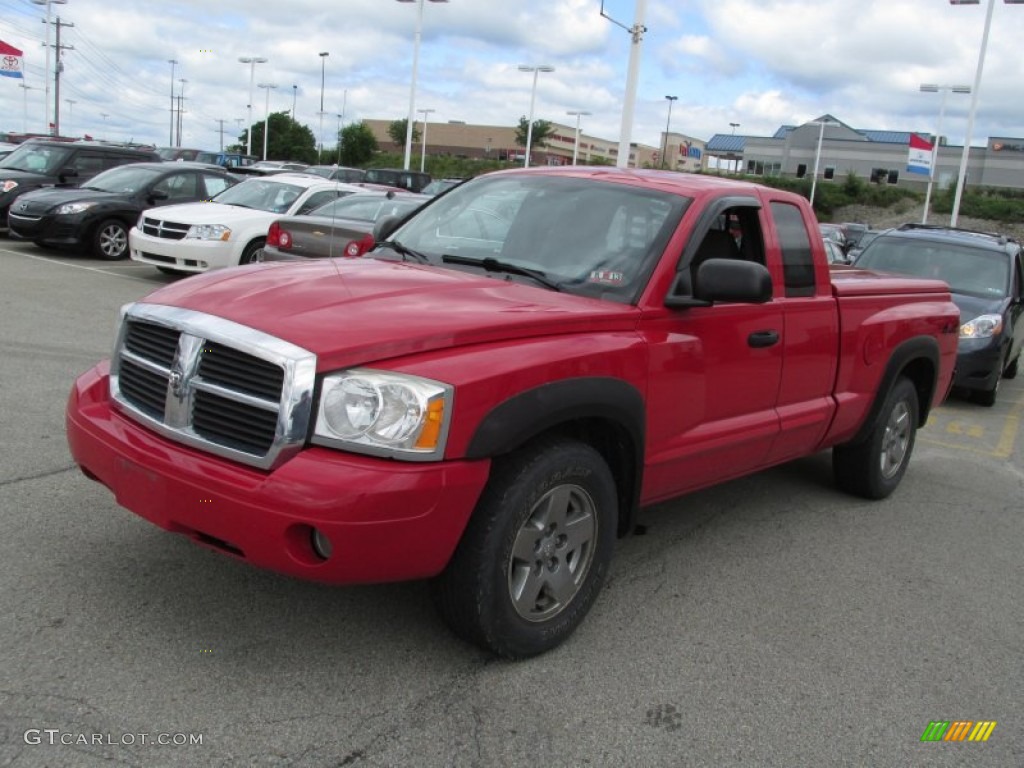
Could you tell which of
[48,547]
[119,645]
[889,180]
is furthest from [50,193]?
[889,180]

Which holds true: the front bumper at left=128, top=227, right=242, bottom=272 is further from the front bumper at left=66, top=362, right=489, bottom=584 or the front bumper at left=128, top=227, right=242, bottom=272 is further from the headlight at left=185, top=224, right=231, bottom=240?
the front bumper at left=66, top=362, right=489, bottom=584

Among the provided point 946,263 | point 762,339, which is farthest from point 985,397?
point 762,339

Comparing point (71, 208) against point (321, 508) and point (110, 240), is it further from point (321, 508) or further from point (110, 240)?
point (321, 508)

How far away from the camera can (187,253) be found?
11.9 m

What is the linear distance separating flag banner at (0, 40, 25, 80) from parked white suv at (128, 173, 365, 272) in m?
25.6

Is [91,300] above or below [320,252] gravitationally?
below

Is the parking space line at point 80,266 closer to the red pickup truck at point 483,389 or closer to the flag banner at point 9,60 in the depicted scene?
the red pickup truck at point 483,389

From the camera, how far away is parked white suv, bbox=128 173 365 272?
38.9ft

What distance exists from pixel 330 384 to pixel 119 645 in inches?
48.9

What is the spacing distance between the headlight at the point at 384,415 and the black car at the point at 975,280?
802 centimetres

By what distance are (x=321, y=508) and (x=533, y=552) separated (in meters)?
0.89

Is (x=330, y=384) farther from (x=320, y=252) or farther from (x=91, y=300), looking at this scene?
(x=91, y=300)

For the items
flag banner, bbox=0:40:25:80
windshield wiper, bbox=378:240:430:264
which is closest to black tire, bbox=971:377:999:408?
windshield wiper, bbox=378:240:430:264

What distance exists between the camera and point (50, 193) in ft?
46.6
